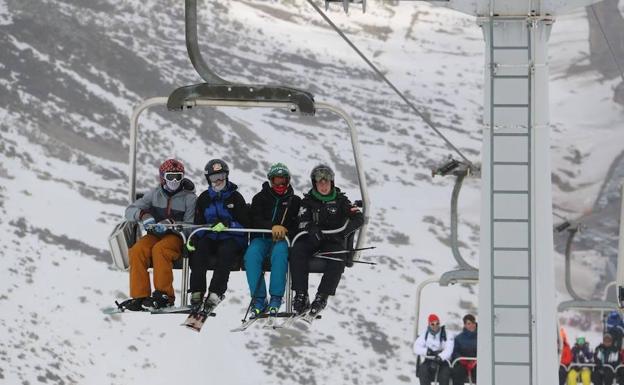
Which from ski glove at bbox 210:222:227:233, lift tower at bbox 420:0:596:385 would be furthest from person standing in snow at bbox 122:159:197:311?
lift tower at bbox 420:0:596:385

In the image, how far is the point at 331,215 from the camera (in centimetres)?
982

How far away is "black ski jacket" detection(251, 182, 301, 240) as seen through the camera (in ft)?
32.3

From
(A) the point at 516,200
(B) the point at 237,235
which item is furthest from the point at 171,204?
(A) the point at 516,200

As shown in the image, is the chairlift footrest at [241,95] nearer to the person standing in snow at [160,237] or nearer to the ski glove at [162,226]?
the person standing in snow at [160,237]

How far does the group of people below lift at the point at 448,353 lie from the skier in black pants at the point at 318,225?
494 centimetres

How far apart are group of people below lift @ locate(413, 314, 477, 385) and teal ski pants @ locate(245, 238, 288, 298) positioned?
16.2ft

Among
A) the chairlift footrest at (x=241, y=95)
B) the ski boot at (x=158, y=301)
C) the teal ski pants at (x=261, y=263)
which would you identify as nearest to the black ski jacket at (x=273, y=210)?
the teal ski pants at (x=261, y=263)

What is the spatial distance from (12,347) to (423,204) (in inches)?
617

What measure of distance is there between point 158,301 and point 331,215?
1260 mm

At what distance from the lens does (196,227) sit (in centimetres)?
966

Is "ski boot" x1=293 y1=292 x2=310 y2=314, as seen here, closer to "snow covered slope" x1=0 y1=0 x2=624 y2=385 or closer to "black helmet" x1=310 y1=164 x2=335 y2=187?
"black helmet" x1=310 y1=164 x2=335 y2=187

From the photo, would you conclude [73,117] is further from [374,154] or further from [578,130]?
[578,130]

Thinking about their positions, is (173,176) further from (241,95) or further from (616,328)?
(616,328)

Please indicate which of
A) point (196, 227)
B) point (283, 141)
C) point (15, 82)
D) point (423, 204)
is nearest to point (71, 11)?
point (15, 82)
